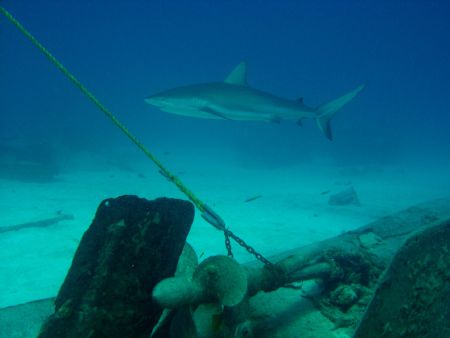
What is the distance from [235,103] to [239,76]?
1264 millimetres

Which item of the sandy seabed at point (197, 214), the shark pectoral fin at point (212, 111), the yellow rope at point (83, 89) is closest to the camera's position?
the yellow rope at point (83, 89)

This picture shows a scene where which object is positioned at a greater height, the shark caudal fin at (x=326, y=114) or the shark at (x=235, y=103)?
the shark at (x=235, y=103)

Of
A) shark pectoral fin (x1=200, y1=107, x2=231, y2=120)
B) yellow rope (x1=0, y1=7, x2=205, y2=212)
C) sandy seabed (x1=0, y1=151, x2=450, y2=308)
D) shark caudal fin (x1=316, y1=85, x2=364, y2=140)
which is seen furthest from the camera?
shark caudal fin (x1=316, y1=85, x2=364, y2=140)

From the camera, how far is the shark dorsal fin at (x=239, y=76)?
9.81 m

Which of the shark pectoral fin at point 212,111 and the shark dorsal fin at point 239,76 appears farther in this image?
the shark dorsal fin at point 239,76

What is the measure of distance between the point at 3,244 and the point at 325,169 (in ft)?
99.7

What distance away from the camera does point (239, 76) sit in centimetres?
988

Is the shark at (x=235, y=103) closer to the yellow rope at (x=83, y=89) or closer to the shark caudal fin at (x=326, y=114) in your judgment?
the shark caudal fin at (x=326, y=114)

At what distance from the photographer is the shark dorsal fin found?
9812 millimetres

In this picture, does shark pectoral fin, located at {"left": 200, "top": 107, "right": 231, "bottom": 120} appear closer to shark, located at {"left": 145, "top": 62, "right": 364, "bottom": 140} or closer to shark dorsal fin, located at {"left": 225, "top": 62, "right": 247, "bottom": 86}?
shark, located at {"left": 145, "top": 62, "right": 364, "bottom": 140}

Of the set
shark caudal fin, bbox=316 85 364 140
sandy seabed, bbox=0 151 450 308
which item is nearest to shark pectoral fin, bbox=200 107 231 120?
shark caudal fin, bbox=316 85 364 140

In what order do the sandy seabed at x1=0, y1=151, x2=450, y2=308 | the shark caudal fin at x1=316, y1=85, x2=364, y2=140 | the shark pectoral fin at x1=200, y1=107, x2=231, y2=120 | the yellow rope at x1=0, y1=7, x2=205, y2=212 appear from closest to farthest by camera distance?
the yellow rope at x1=0, y1=7, x2=205, y2=212 → the sandy seabed at x1=0, y1=151, x2=450, y2=308 → the shark pectoral fin at x1=200, y1=107, x2=231, y2=120 → the shark caudal fin at x1=316, y1=85, x2=364, y2=140

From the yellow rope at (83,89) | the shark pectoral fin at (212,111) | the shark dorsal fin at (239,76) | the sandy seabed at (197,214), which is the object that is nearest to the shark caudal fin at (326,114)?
the shark dorsal fin at (239,76)

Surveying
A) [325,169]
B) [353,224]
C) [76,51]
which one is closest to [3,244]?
[353,224]
